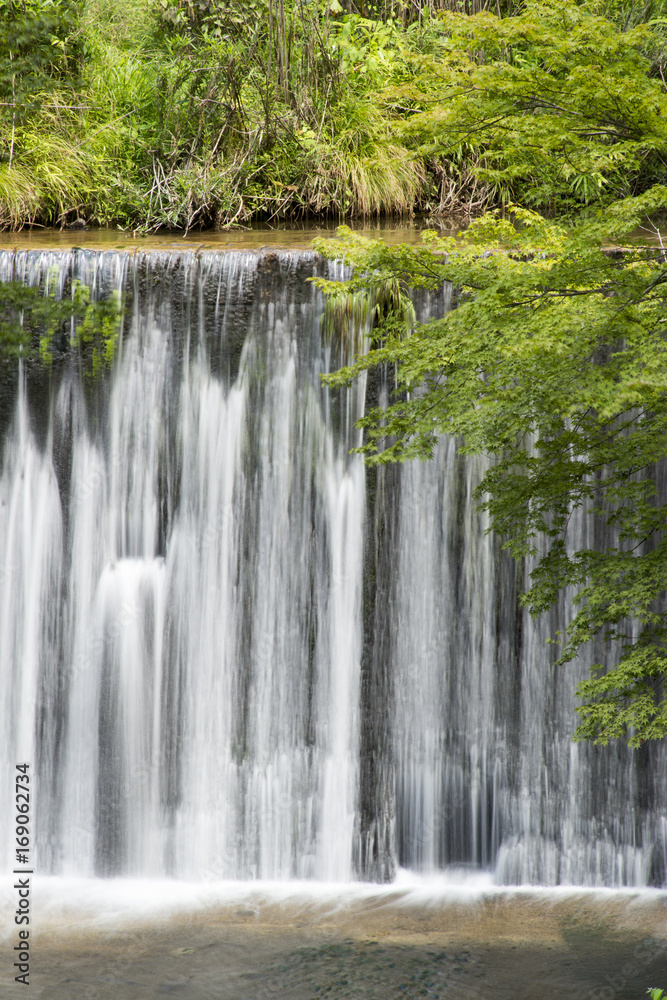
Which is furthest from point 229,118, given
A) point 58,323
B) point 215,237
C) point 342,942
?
point 342,942

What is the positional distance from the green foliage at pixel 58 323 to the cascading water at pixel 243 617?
139mm

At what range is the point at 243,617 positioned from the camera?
8.39 metres

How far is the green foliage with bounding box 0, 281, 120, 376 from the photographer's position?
833 cm

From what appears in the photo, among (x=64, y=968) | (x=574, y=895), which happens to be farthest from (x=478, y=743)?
(x=64, y=968)

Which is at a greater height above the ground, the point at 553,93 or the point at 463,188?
the point at 463,188

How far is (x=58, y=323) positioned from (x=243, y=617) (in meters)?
3.14

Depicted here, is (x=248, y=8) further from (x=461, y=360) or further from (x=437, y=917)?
(x=437, y=917)

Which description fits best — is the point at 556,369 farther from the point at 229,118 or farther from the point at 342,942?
the point at 229,118

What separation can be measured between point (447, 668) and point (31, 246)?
563 cm

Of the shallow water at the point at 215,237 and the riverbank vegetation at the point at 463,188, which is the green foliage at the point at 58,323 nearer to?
the shallow water at the point at 215,237

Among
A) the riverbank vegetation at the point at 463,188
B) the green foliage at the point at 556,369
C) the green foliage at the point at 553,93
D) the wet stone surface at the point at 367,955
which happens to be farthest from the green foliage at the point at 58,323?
the wet stone surface at the point at 367,955

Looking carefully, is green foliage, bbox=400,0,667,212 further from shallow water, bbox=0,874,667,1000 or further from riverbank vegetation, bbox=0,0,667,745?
shallow water, bbox=0,874,667,1000

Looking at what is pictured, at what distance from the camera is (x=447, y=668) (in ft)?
27.2

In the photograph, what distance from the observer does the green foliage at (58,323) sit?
833cm
